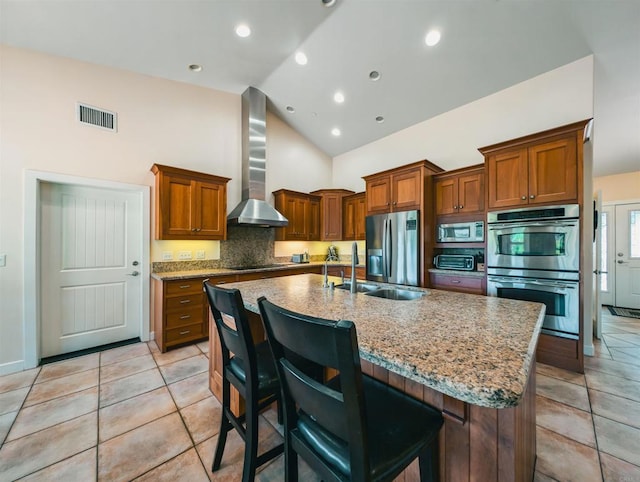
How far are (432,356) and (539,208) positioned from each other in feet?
9.15

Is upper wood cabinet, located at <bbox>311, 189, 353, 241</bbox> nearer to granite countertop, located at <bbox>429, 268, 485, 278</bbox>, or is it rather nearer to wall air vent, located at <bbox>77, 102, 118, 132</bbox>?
granite countertop, located at <bbox>429, 268, 485, 278</bbox>

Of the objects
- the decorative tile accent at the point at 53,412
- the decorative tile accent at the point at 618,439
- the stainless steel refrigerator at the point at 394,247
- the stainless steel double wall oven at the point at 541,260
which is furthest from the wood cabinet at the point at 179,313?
the decorative tile accent at the point at 618,439

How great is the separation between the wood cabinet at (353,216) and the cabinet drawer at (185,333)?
3.06 m

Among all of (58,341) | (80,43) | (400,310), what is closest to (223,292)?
(400,310)

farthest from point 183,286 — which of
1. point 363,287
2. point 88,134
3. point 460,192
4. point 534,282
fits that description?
point 534,282

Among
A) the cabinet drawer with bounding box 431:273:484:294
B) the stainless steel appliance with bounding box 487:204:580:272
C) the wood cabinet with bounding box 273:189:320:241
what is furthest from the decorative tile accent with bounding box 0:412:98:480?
the stainless steel appliance with bounding box 487:204:580:272

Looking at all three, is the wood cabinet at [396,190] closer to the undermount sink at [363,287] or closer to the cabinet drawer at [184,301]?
the undermount sink at [363,287]

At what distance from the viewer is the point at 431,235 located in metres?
3.73

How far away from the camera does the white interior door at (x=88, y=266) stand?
2.83 meters

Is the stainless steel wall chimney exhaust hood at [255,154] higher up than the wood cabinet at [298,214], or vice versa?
the stainless steel wall chimney exhaust hood at [255,154]

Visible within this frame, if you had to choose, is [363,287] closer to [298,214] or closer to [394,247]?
[394,247]

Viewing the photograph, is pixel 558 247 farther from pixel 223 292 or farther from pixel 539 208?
pixel 223 292

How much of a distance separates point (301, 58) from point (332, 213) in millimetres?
2651

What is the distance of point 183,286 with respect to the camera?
3.16m
